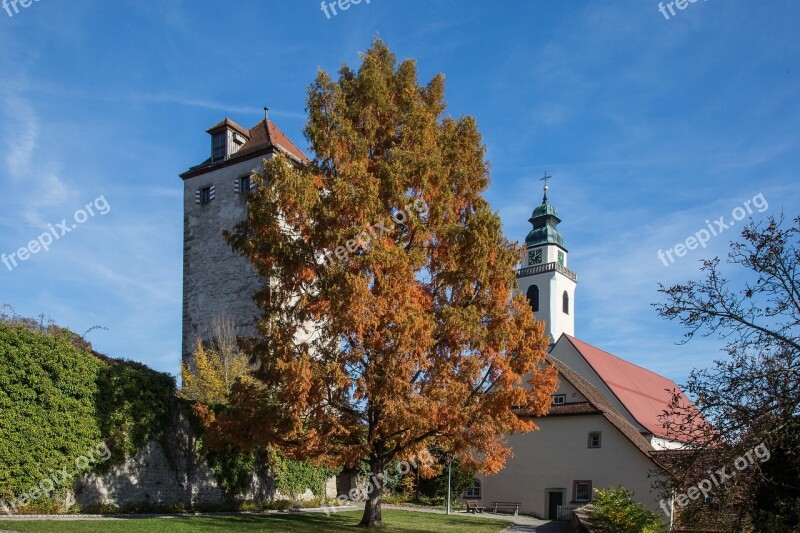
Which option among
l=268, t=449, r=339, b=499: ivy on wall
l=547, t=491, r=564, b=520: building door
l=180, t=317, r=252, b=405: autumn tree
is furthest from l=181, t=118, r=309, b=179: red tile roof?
l=547, t=491, r=564, b=520: building door

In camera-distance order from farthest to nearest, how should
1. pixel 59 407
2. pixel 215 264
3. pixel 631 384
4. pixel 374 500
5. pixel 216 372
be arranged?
pixel 631 384 < pixel 215 264 < pixel 216 372 < pixel 374 500 < pixel 59 407

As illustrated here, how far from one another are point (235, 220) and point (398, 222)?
19443 millimetres

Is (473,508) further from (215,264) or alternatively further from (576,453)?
(215,264)

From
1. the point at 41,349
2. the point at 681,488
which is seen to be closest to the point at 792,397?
the point at 681,488

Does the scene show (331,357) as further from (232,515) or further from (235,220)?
(235,220)

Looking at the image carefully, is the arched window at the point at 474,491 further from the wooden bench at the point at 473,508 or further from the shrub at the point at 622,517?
the shrub at the point at 622,517

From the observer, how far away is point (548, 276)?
208 ft

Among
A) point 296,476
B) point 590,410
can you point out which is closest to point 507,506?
point 590,410

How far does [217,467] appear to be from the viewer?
20625 mm

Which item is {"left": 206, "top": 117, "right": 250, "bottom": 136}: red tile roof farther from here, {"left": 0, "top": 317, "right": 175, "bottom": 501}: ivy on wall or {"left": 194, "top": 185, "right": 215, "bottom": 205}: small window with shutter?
{"left": 0, "top": 317, "right": 175, "bottom": 501}: ivy on wall

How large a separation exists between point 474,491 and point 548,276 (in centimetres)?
3530

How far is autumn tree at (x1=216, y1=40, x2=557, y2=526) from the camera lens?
14789 mm

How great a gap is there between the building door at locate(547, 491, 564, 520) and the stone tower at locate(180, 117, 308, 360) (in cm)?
1467

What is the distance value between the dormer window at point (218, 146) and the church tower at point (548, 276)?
111 ft
